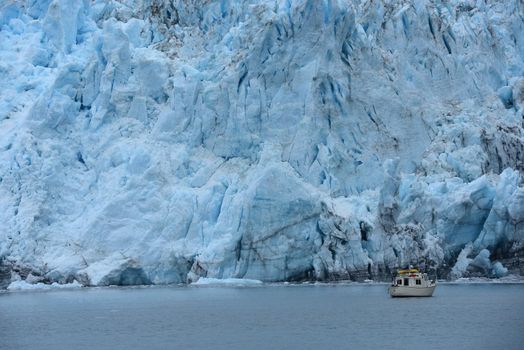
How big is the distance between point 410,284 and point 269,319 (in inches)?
258

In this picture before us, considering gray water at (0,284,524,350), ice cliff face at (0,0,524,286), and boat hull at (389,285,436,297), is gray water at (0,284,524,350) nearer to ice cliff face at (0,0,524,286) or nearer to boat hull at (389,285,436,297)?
boat hull at (389,285,436,297)

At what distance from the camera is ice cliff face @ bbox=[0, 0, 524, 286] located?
2630 centimetres

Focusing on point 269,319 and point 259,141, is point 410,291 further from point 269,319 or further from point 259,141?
point 269,319

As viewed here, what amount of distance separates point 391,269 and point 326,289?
1.91 metres

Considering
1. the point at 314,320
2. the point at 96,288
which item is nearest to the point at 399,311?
the point at 314,320

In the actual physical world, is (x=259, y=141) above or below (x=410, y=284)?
above

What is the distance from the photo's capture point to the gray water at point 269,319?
1611cm

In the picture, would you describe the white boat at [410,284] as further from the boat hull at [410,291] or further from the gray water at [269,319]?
the gray water at [269,319]

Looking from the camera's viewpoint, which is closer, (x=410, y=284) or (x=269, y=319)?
(x=269, y=319)

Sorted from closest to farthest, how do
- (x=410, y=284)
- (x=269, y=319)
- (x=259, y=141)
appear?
(x=269, y=319)
(x=410, y=284)
(x=259, y=141)

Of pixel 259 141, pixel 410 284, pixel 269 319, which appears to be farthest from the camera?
pixel 259 141

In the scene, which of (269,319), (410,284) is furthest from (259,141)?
(269,319)

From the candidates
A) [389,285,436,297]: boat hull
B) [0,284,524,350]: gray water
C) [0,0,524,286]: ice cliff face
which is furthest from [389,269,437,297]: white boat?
[0,0,524,286]: ice cliff face

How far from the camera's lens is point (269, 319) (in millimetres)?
19391
